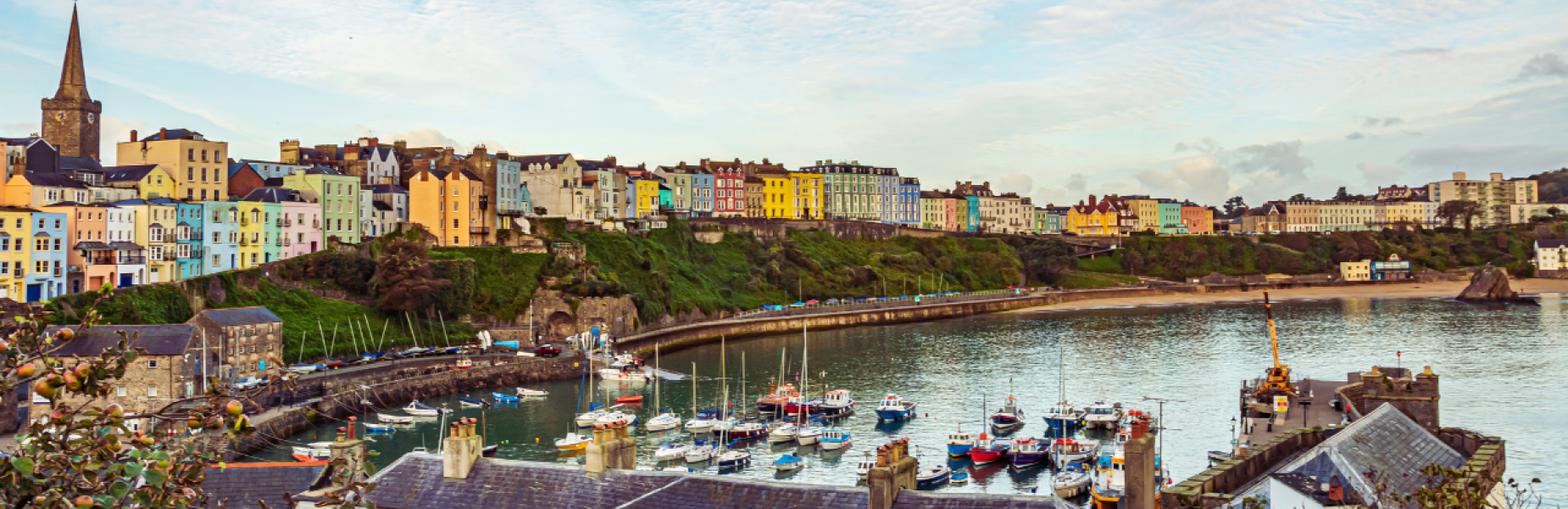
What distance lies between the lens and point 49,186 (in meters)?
57.0

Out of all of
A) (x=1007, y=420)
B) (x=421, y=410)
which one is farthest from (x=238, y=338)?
(x=1007, y=420)

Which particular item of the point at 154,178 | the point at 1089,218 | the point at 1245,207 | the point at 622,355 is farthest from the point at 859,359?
the point at 1245,207

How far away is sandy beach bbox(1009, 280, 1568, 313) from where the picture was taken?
111562mm

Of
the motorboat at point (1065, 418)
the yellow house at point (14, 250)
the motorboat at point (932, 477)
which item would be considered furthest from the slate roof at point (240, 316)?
the motorboat at point (1065, 418)

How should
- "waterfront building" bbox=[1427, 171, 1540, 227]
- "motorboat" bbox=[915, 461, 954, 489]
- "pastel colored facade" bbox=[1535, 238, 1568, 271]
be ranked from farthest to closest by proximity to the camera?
"waterfront building" bbox=[1427, 171, 1540, 227] < "pastel colored facade" bbox=[1535, 238, 1568, 271] < "motorboat" bbox=[915, 461, 954, 489]

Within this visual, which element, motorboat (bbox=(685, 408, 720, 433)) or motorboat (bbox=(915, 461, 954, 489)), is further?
motorboat (bbox=(685, 408, 720, 433))

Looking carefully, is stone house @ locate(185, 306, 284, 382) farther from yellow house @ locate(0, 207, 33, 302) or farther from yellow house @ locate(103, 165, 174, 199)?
yellow house @ locate(103, 165, 174, 199)

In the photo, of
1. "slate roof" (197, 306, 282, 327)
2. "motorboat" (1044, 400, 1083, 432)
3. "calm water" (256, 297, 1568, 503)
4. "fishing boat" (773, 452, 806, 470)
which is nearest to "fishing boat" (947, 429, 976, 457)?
"calm water" (256, 297, 1568, 503)

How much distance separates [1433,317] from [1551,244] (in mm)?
57683

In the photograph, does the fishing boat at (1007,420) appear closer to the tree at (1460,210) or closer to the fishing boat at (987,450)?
the fishing boat at (987,450)

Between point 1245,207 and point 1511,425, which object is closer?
point 1511,425

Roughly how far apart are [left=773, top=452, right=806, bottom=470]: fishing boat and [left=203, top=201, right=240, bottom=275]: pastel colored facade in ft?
129

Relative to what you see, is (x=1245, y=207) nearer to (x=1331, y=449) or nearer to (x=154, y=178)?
(x=154, y=178)

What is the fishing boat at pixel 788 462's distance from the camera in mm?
36812
